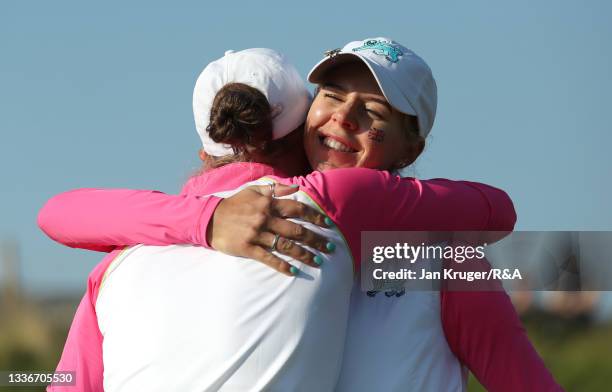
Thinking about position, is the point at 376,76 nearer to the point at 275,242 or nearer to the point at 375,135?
the point at 375,135

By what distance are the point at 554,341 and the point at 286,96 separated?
4187 mm

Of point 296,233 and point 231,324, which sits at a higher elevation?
point 296,233

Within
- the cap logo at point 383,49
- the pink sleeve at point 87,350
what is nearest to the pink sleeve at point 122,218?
the pink sleeve at point 87,350

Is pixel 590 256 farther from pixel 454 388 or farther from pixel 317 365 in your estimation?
pixel 317 365

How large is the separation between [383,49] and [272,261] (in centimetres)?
98

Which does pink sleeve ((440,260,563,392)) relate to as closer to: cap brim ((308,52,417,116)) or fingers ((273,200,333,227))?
fingers ((273,200,333,227))

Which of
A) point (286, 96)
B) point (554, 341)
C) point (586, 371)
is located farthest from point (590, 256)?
point (586, 371)

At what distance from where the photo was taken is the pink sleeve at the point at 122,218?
3564 millimetres

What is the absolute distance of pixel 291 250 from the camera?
344 centimetres

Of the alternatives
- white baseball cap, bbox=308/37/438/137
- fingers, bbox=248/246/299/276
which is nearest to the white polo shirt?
fingers, bbox=248/246/299/276

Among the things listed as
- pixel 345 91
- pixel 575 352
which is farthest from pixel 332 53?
pixel 575 352

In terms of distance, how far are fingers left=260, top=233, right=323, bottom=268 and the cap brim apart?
74 cm

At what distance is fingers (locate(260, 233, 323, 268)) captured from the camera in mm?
3406

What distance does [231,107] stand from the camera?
399cm
